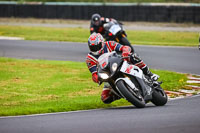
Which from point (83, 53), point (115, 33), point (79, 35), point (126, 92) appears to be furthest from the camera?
point (79, 35)

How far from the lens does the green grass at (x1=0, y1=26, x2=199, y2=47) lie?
2545cm

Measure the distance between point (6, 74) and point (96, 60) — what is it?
5.58 meters

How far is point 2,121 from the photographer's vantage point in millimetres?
7363

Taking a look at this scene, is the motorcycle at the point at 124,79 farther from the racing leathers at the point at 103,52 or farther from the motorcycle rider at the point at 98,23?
the motorcycle rider at the point at 98,23

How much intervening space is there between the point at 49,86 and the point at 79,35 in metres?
17.6

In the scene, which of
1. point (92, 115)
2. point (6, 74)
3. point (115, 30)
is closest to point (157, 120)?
point (92, 115)

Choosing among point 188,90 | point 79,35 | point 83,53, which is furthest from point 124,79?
point 79,35

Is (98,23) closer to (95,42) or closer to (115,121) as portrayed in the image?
(95,42)

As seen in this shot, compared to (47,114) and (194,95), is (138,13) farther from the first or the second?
(47,114)

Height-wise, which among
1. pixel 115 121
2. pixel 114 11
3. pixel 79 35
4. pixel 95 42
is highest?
pixel 95 42

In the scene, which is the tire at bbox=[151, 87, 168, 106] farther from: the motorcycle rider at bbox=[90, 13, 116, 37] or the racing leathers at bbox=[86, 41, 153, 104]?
the motorcycle rider at bbox=[90, 13, 116, 37]

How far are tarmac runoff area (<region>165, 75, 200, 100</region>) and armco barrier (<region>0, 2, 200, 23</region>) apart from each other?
19224 mm

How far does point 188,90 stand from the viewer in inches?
431

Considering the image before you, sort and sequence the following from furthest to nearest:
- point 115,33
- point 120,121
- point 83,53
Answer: point 83,53 < point 115,33 < point 120,121
